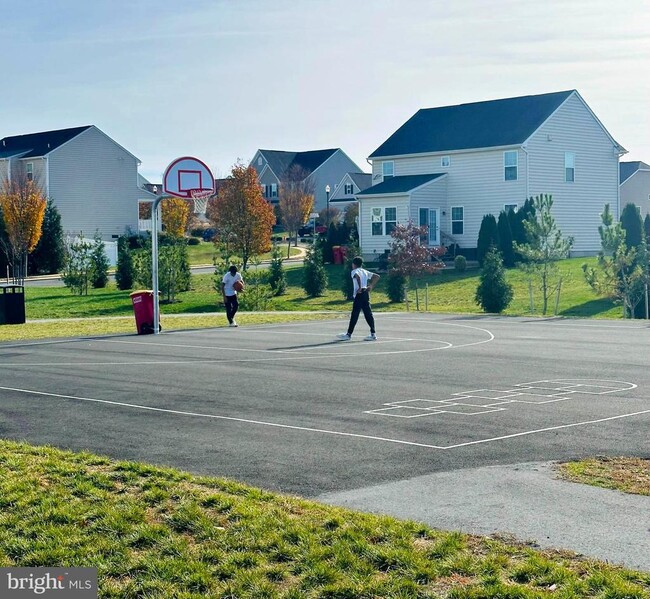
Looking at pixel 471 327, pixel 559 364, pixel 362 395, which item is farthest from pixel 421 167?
pixel 362 395

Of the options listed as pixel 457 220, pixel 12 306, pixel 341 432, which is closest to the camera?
pixel 341 432

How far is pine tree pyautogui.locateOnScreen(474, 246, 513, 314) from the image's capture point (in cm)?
3619

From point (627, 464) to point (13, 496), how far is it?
17.8 ft

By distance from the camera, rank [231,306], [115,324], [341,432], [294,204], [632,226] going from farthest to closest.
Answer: [294,204], [632,226], [115,324], [231,306], [341,432]

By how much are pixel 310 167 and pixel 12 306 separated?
247 ft

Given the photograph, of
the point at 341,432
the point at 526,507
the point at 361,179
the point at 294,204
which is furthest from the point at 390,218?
the point at 526,507

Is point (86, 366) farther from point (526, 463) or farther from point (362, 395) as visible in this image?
point (526, 463)

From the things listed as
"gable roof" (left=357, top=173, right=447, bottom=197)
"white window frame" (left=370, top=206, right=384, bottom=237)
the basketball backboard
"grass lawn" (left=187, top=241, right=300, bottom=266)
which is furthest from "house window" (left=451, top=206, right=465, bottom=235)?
the basketball backboard

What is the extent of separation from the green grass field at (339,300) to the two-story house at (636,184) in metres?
36.0

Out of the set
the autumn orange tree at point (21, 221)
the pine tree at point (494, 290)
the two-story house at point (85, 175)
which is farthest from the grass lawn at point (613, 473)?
the two-story house at point (85, 175)

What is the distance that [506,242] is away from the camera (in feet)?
165

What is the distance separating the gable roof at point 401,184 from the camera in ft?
179

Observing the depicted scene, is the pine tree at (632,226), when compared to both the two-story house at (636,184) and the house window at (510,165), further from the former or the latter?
the two-story house at (636,184)

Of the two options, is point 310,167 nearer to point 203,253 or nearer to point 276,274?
point 203,253
